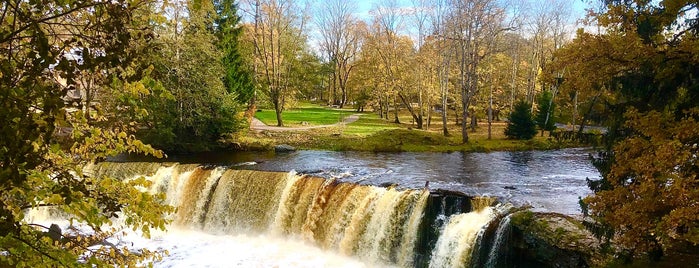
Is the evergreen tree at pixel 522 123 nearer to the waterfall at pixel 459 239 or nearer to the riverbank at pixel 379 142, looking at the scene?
the riverbank at pixel 379 142

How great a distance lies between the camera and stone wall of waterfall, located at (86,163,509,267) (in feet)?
37.6

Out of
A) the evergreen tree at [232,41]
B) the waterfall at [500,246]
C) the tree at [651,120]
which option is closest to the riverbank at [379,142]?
the evergreen tree at [232,41]

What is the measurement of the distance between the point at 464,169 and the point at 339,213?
6.97 m

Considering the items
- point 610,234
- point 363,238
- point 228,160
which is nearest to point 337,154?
point 228,160

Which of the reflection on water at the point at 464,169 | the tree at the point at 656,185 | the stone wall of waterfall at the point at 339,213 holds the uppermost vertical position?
the tree at the point at 656,185

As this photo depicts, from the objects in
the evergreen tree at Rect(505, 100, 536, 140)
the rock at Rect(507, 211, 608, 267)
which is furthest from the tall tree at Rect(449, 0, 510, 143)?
the rock at Rect(507, 211, 608, 267)

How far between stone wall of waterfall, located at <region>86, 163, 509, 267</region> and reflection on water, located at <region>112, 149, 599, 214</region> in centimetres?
191

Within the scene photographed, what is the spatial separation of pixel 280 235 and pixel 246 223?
4.77ft

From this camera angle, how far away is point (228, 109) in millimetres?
24562

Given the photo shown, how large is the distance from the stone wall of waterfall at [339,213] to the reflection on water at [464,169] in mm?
1913

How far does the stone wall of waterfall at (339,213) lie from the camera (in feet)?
37.6

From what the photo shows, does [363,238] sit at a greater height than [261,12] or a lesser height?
lesser

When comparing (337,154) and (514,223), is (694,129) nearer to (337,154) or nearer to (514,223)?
(514,223)

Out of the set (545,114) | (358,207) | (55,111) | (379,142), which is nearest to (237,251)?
(358,207)
